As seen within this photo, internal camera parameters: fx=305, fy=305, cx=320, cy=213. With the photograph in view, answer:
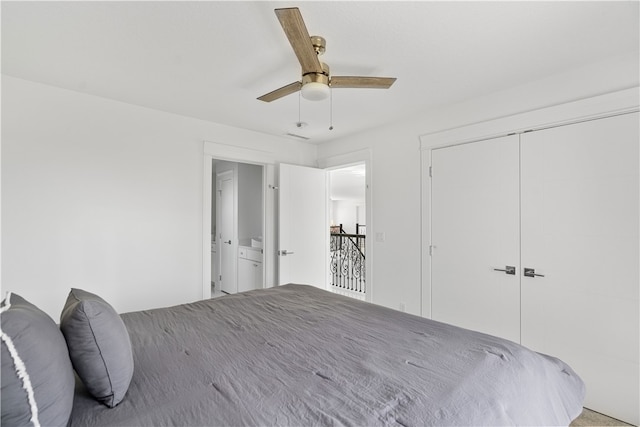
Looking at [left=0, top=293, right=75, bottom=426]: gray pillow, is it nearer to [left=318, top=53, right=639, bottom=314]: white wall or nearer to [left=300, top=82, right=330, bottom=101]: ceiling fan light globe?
[left=300, top=82, right=330, bottom=101]: ceiling fan light globe

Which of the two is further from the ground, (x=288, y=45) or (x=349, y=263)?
(x=288, y=45)

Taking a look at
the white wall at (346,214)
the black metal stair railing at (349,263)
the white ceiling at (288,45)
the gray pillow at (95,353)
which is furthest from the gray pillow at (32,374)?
the white wall at (346,214)

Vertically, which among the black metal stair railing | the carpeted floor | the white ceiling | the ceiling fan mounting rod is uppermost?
the white ceiling

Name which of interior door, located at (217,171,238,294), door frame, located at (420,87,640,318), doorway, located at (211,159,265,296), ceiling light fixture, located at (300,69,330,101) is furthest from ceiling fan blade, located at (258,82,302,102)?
interior door, located at (217,171,238,294)

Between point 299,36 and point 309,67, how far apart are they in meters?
0.23

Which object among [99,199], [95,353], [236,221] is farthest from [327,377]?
[236,221]

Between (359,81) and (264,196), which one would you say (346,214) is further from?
(359,81)

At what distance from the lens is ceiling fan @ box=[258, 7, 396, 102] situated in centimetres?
130

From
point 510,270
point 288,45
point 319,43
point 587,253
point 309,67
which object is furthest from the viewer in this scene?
point 510,270

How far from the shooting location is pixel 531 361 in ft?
4.50

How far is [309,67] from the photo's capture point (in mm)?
1613

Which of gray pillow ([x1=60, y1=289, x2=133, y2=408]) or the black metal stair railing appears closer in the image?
gray pillow ([x1=60, y1=289, x2=133, y2=408])

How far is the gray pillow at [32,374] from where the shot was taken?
0.74m

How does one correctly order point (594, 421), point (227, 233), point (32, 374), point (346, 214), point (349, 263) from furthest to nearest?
1. point (346, 214)
2. point (349, 263)
3. point (227, 233)
4. point (594, 421)
5. point (32, 374)
